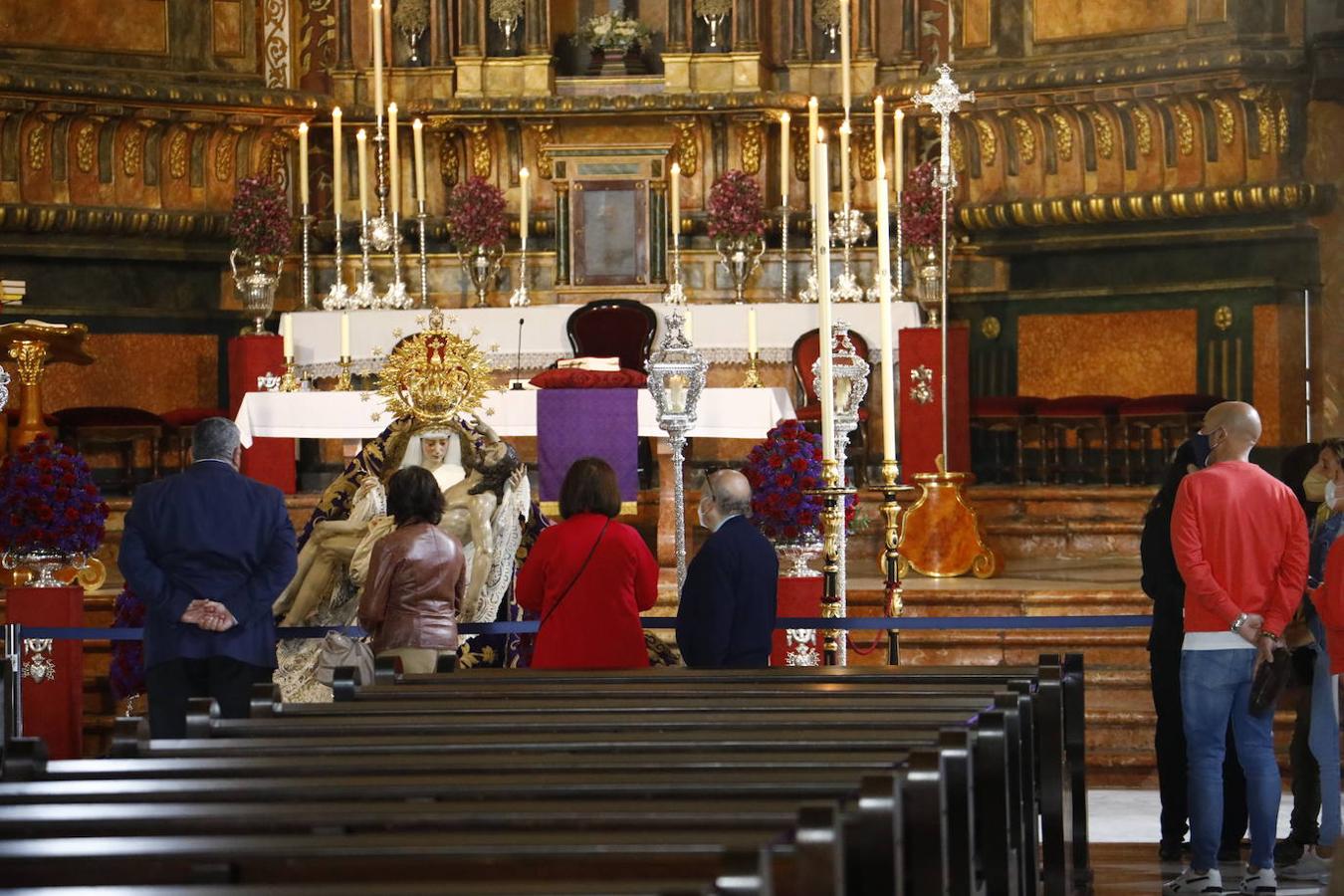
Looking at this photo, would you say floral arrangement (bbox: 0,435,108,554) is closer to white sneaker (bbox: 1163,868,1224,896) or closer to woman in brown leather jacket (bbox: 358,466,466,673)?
woman in brown leather jacket (bbox: 358,466,466,673)

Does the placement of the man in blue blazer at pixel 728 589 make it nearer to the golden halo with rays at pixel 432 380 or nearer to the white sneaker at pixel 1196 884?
the white sneaker at pixel 1196 884

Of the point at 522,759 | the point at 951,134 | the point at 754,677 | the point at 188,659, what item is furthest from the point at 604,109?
the point at 522,759

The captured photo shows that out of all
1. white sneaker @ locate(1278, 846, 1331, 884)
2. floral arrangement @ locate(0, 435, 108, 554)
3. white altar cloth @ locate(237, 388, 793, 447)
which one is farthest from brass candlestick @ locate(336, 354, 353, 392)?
white sneaker @ locate(1278, 846, 1331, 884)

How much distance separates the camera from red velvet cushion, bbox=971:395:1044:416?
11016 mm

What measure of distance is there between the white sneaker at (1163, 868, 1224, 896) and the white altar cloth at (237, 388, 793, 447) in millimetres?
3446

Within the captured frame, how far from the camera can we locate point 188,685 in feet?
19.4

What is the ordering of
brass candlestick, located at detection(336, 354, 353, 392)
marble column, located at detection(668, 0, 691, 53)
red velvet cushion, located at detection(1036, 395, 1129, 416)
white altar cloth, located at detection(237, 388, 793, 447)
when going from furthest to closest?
1. marble column, located at detection(668, 0, 691, 53)
2. red velvet cushion, located at detection(1036, 395, 1129, 416)
3. brass candlestick, located at detection(336, 354, 353, 392)
4. white altar cloth, located at detection(237, 388, 793, 447)

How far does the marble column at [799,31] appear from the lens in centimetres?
1242

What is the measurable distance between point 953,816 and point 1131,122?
8523 millimetres

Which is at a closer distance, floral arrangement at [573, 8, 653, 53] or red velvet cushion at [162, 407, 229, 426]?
red velvet cushion at [162, 407, 229, 426]

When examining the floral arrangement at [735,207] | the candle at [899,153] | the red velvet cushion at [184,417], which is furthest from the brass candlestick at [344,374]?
the candle at [899,153]

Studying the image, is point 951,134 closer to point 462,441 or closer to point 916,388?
point 916,388

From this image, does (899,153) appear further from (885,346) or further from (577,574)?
(577,574)

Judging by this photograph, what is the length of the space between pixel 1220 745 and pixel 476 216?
7.16 metres
